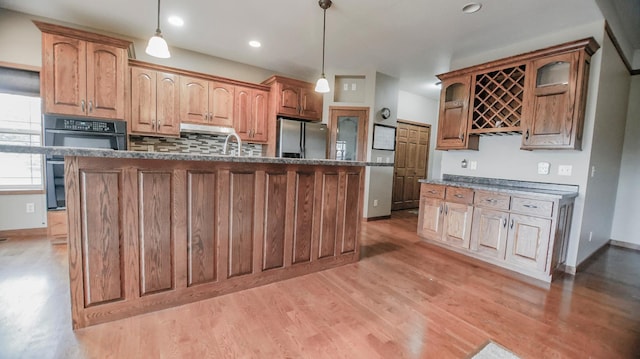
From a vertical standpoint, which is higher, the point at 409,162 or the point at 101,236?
the point at 409,162

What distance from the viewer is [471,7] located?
2564 millimetres

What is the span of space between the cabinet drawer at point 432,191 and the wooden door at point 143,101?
143 inches

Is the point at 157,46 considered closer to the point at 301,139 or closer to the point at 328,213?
the point at 328,213

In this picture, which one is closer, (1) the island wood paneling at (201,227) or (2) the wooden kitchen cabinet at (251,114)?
(1) the island wood paneling at (201,227)

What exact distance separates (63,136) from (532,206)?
5004 millimetres

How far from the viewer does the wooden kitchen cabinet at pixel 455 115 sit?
338 centimetres

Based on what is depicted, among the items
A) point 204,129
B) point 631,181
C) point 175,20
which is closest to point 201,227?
point 204,129

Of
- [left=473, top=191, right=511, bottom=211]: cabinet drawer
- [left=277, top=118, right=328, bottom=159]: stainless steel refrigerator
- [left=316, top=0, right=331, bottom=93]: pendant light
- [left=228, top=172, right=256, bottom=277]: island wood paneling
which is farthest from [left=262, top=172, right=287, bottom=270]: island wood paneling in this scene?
[left=473, top=191, right=511, bottom=211]: cabinet drawer

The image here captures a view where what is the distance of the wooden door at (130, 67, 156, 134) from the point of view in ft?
11.2

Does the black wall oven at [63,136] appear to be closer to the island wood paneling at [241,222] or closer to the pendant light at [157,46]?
the pendant light at [157,46]

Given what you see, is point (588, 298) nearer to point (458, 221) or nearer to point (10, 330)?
point (458, 221)

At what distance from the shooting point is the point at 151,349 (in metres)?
1.47

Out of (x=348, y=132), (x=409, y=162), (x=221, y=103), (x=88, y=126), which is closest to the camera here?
(x=88, y=126)

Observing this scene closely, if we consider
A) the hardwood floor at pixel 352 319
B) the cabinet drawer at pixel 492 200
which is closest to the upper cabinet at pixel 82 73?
the hardwood floor at pixel 352 319
